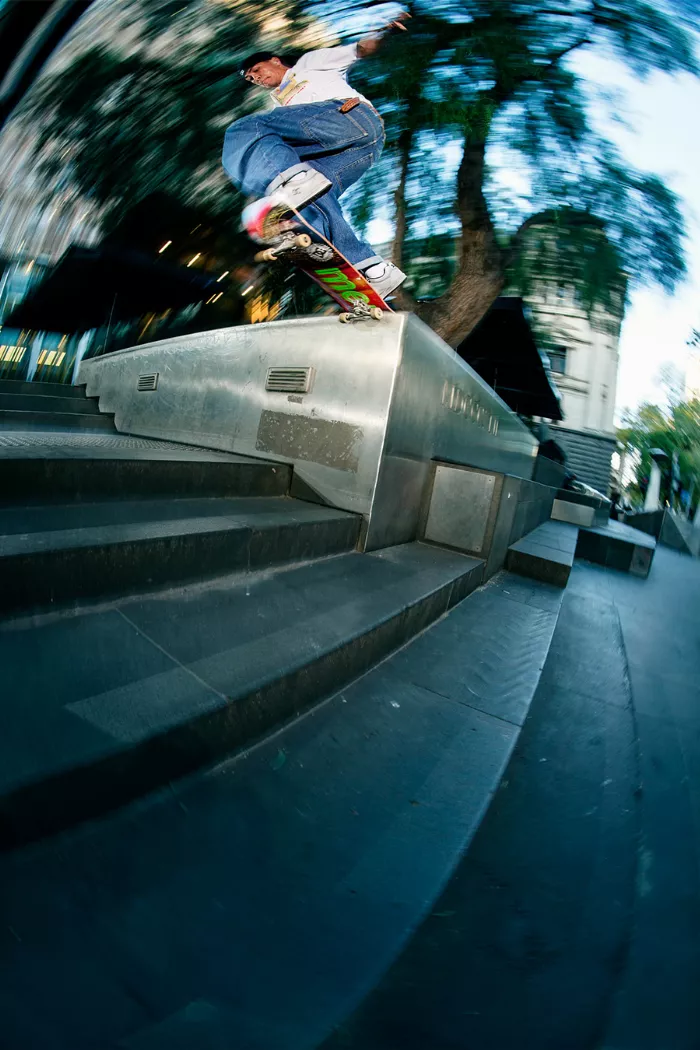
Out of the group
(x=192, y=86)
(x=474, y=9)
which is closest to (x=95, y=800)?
(x=474, y=9)

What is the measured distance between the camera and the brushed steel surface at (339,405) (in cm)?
306

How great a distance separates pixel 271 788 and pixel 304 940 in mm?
361

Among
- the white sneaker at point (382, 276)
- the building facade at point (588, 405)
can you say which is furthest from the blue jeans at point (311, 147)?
the building facade at point (588, 405)

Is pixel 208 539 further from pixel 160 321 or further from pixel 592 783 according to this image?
pixel 160 321

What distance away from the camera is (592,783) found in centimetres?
150

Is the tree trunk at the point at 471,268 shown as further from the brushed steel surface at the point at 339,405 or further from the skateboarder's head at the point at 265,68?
A: the skateboarder's head at the point at 265,68

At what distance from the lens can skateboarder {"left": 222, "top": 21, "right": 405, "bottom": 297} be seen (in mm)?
2953

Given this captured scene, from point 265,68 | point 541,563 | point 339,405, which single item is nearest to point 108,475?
point 339,405

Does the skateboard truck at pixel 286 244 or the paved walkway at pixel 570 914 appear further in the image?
the skateboard truck at pixel 286 244

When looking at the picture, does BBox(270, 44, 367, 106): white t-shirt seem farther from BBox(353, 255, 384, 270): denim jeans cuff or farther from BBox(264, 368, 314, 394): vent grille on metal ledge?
BBox(264, 368, 314, 394): vent grille on metal ledge

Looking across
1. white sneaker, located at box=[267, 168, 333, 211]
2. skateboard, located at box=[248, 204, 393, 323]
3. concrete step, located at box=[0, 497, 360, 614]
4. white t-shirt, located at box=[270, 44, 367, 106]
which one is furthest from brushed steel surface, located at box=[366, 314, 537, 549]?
white t-shirt, located at box=[270, 44, 367, 106]

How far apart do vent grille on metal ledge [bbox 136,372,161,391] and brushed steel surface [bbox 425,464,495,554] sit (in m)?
3.26

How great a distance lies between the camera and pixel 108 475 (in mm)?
2211

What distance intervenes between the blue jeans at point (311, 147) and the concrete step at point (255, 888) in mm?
3132
